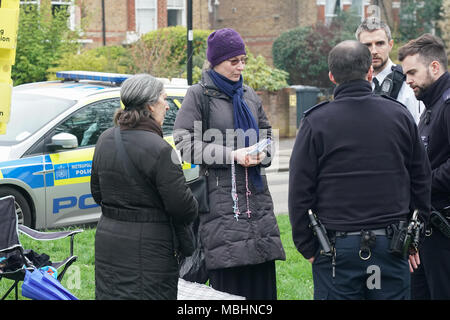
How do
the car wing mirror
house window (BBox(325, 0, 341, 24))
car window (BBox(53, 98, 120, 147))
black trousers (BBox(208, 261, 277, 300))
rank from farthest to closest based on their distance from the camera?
1. house window (BBox(325, 0, 341, 24))
2. car window (BBox(53, 98, 120, 147))
3. the car wing mirror
4. black trousers (BBox(208, 261, 277, 300))

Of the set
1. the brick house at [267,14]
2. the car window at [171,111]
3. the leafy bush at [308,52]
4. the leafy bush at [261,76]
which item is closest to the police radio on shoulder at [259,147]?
the car window at [171,111]

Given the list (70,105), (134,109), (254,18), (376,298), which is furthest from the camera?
(254,18)

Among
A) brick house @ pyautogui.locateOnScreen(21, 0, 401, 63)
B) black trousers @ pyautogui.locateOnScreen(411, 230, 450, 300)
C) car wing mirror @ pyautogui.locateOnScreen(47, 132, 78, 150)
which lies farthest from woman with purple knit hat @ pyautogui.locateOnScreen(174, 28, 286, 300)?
brick house @ pyautogui.locateOnScreen(21, 0, 401, 63)

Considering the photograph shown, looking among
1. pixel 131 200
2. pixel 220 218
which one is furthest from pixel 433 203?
pixel 131 200

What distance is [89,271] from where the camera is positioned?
21.7 feet

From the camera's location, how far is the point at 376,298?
12.5ft

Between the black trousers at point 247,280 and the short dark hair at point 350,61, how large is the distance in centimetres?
139

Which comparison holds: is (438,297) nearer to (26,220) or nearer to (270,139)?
(270,139)

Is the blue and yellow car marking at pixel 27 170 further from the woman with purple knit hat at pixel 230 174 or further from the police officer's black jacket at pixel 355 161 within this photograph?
the police officer's black jacket at pixel 355 161

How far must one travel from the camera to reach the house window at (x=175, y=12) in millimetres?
29438

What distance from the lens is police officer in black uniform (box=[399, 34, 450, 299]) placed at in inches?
178

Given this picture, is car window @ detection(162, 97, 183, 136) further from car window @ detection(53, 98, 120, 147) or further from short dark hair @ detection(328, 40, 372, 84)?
short dark hair @ detection(328, 40, 372, 84)

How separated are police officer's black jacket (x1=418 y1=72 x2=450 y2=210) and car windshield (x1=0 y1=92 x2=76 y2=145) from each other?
16.6 feet

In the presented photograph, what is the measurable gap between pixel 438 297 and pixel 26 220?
499 centimetres
